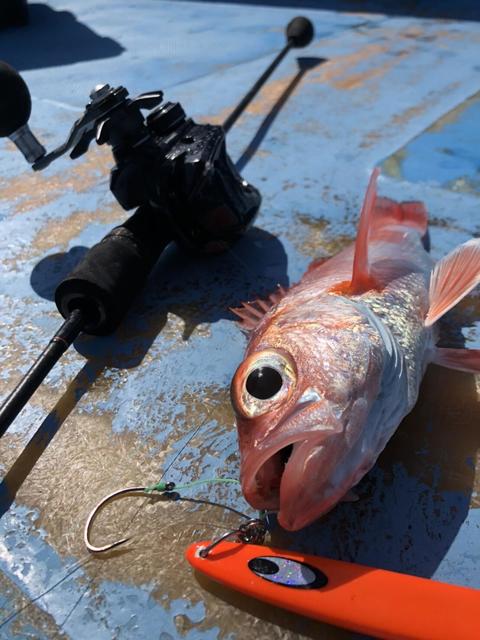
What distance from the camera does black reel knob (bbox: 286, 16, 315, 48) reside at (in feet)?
13.7

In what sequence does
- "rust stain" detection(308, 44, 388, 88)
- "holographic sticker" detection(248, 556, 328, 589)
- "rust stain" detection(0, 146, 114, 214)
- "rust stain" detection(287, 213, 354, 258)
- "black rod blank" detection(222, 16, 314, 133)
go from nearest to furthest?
1. "holographic sticker" detection(248, 556, 328, 589)
2. "rust stain" detection(287, 213, 354, 258)
3. "rust stain" detection(0, 146, 114, 214)
4. "black rod blank" detection(222, 16, 314, 133)
5. "rust stain" detection(308, 44, 388, 88)

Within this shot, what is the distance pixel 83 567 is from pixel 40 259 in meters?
1.42

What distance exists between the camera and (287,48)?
408cm

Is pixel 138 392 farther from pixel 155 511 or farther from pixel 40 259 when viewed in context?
pixel 40 259

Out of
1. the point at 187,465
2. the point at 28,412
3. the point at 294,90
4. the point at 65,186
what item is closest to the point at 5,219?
the point at 65,186

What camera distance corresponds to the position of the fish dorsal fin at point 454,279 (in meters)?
1.67

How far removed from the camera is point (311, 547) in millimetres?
1324

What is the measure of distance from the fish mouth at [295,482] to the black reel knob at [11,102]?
4.90ft

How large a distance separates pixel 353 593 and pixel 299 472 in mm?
262

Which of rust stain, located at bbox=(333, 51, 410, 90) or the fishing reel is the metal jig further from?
rust stain, located at bbox=(333, 51, 410, 90)

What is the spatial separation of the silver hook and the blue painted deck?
3 centimetres

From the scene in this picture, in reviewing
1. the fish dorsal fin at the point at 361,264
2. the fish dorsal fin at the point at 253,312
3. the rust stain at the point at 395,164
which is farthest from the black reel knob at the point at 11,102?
the rust stain at the point at 395,164

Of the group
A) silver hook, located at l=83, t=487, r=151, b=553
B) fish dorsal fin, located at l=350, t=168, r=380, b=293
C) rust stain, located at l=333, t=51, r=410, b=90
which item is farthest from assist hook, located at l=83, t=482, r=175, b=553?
rust stain, located at l=333, t=51, r=410, b=90

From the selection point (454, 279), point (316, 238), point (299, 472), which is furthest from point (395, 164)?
point (299, 472)
